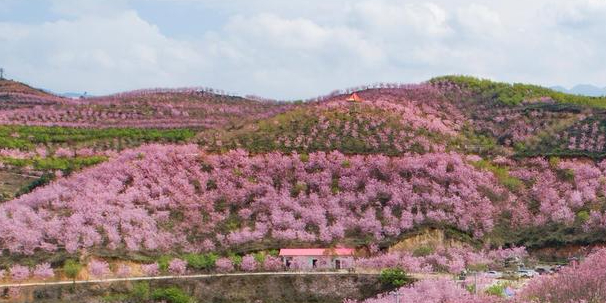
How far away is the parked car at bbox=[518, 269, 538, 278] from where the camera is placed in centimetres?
4886

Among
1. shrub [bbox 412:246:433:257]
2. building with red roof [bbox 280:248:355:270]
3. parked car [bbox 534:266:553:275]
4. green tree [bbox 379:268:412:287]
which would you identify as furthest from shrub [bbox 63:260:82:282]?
parked car [bbox 534:266:553:275]

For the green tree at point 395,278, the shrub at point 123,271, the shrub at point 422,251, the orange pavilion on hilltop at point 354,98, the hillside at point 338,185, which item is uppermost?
the orange pavilion on hilltop at point 354,98

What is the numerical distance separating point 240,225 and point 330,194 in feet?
24.9

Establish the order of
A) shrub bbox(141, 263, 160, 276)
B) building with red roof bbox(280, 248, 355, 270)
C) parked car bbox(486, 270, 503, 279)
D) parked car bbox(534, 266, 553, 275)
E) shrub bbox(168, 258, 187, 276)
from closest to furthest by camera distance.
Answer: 1. parked car bbox(486, 270, 503, 279)
2. parked car bbox(534, 266, 553, 275)
3. shrub bbox(141, 263, 160, 276)
4. shrub bbox(168, 258, 187, 276)
5. building with red roof bbox(280, 248, 355, 270)

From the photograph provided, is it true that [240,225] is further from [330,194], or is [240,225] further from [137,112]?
[137,112]

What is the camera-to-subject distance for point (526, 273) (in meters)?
50.0

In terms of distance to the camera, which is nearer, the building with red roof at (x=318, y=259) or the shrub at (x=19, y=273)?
the shrub at (x=19, y=273)

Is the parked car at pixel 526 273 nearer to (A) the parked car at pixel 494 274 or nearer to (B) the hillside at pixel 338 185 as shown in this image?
(A) the parked car at pixel 494 274

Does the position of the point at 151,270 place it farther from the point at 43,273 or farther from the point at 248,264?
the point at 43,273

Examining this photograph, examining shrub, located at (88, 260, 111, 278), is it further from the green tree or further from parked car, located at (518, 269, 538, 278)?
parked car, located at (518, 269, 538, 278)

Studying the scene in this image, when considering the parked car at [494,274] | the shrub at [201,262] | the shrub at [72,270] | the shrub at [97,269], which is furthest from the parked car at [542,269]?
the shrub at [72,270]

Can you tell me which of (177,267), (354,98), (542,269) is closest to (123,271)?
(177,267)

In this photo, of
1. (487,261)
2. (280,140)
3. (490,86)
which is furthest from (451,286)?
(490,86)

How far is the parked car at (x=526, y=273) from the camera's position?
4886 centimetres
